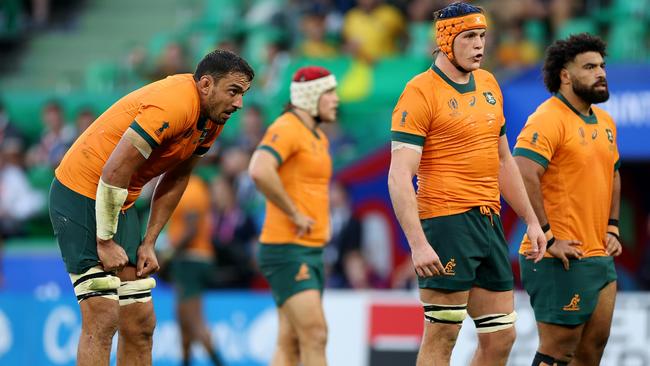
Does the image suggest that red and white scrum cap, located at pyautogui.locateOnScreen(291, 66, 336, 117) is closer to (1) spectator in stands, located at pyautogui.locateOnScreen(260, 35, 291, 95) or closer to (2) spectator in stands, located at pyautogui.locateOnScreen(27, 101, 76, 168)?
(1) spectator in stands, located at pyautogui.locateOnScreen(260, 35, 291, 95)

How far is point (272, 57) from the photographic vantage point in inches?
722

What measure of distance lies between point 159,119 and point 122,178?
447 millimetres

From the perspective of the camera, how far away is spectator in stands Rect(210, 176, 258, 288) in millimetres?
15312

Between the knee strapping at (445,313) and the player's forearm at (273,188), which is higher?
the player's forearm at (273,188)

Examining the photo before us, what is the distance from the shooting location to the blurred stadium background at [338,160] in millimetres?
12984

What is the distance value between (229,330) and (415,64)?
15.0 feet

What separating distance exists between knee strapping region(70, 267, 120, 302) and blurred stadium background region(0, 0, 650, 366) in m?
5.44

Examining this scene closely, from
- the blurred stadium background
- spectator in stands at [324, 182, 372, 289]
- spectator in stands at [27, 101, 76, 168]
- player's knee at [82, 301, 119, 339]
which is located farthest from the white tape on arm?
spectator in stands at [27, 101, 76, 168]

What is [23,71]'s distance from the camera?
2348cm

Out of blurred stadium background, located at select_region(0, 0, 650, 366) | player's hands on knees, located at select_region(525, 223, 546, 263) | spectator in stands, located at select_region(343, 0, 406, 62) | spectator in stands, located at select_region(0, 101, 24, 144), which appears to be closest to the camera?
player's hands on knees, located at select_region(525, 223, 546, 263)

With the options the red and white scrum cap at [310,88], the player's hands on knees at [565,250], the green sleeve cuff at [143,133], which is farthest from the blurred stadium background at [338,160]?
the green sleeve cuff at [143,133]

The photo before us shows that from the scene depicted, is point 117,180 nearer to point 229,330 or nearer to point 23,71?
point 229,330

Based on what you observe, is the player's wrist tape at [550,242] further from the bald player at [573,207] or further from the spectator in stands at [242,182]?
the spectator in stands at [242,182]

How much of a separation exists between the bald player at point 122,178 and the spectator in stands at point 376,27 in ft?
31.7
